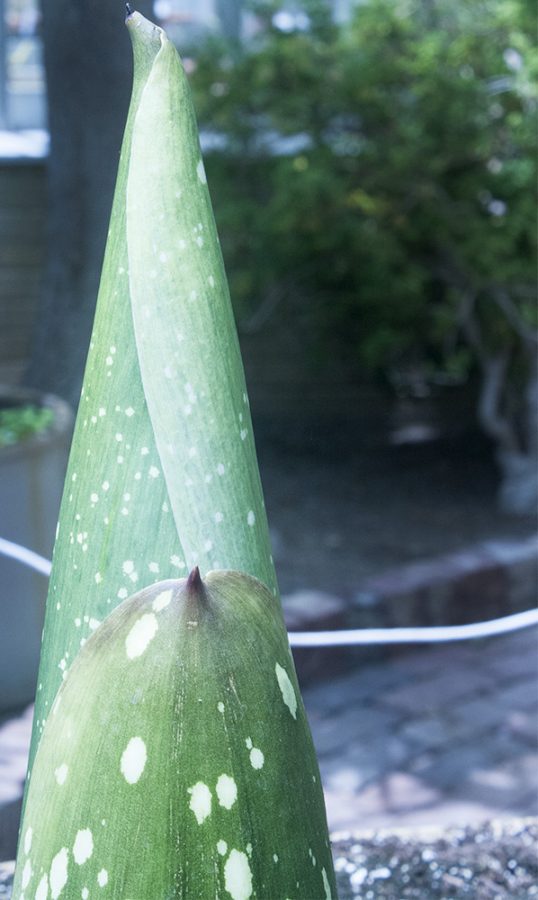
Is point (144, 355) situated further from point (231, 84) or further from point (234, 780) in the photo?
point (231, 84)

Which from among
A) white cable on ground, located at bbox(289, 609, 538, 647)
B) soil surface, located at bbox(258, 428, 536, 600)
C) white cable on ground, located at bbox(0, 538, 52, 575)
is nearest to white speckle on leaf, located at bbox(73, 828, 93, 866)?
white cable on ground, located at bbox(289, 609, 538, 647)

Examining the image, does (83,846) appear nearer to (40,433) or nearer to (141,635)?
(141,635)

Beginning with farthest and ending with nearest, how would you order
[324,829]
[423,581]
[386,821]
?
[423,581] → [386,821] → [324,829]

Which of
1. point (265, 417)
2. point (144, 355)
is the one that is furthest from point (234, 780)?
point (265, 417)

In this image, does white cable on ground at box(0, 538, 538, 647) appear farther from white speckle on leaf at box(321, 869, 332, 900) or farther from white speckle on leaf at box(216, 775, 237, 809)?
white speckle on leaf at box(216, 775, 237, 809)

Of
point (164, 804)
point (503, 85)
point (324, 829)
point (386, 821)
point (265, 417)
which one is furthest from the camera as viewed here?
point (265, 417)

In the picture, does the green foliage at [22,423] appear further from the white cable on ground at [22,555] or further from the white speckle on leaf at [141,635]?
the white speckle on leaf at [141,635]

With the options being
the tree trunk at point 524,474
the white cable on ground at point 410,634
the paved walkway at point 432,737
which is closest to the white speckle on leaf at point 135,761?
the white cable on ground at point 410,634
